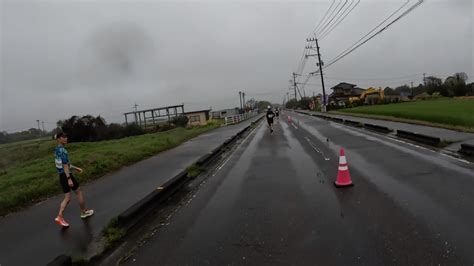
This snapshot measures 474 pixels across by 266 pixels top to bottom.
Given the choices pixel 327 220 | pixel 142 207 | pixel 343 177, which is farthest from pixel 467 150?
pixel 142 207

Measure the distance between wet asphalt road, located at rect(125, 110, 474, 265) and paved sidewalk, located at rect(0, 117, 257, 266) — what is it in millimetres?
1316

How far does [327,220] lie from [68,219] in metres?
4.99

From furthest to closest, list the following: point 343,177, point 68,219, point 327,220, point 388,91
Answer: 1. point 388,91
2. point 343,177
3. point 68,219
4. point 327,220

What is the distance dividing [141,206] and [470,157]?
9146 mm

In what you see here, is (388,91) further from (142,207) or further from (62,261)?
(62,261)

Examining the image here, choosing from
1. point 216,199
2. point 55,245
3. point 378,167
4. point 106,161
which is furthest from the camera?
point 106,161

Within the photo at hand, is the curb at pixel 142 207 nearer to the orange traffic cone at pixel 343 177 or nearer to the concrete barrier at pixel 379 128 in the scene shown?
the orange traffic cone at pixel 343 177

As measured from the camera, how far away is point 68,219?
677cm

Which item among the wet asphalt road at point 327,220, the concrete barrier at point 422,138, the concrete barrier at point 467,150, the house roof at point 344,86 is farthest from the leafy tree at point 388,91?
the wet asphalt road at point 327,220

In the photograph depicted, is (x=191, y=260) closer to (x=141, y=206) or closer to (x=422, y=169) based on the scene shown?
(x=141, y=206)

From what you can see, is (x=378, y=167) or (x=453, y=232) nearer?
(x=453, y=232)

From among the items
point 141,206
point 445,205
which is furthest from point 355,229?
point 141,206

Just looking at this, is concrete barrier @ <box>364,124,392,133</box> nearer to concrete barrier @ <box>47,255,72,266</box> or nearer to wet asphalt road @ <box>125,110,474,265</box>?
wet asphalt road @ <box>125,110,474,265</box>

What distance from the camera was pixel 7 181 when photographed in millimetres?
10664
